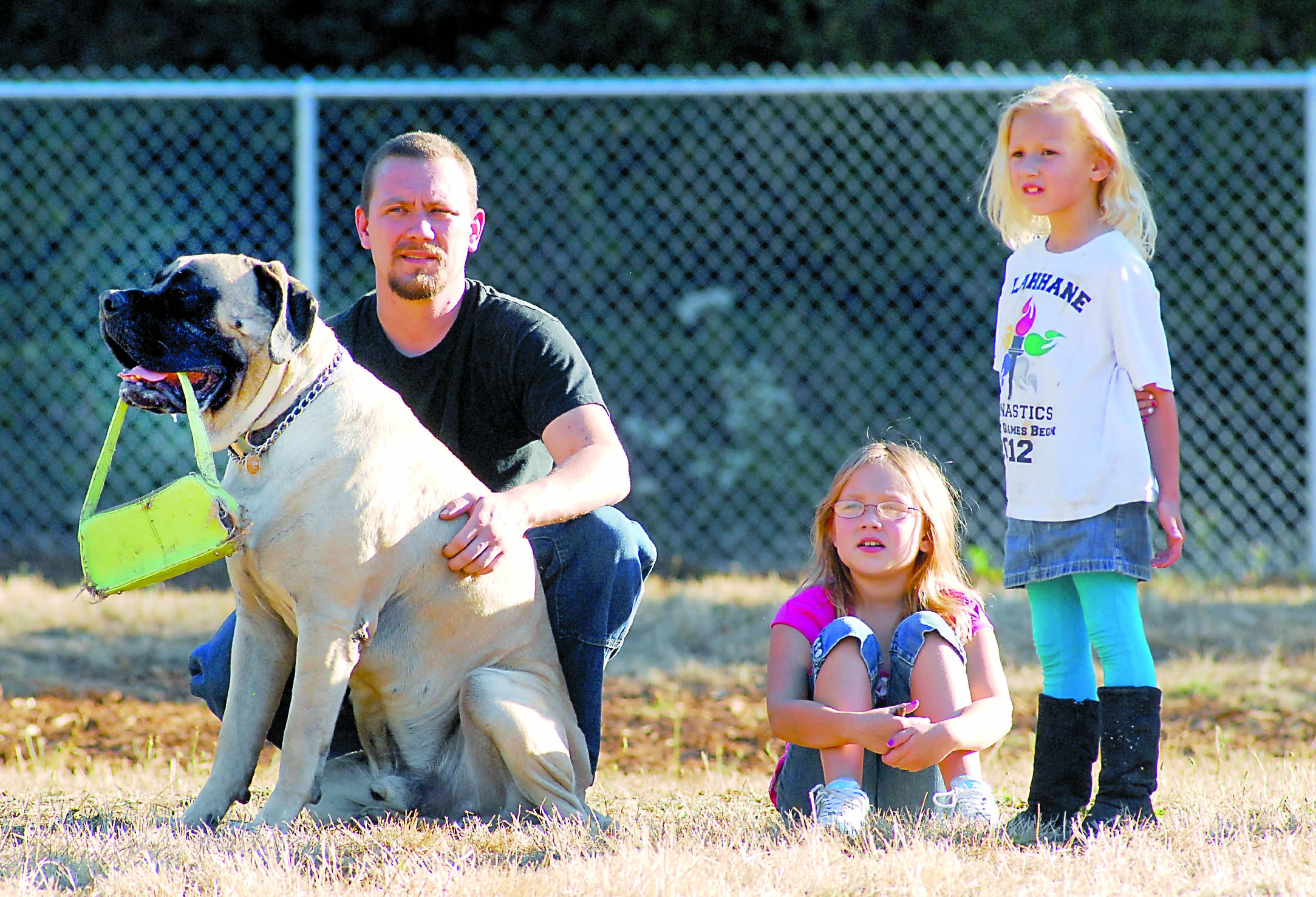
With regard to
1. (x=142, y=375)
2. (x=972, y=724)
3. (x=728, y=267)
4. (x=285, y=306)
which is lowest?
(x=972, y=724)

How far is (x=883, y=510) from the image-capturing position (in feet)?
10.6

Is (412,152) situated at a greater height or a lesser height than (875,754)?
greater

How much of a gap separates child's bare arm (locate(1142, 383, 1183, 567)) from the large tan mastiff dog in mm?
1391

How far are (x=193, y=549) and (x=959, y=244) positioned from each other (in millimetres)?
5669

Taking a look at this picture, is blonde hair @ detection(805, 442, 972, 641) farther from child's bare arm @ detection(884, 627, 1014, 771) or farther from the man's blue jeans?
the man's blue jeans

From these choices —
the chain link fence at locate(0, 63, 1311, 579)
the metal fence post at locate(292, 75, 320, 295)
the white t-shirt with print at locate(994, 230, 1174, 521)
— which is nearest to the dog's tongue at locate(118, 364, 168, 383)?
the white t-shirt with print at locate(994, 230, 1174, 521)

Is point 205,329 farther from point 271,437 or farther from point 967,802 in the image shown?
point 967,802

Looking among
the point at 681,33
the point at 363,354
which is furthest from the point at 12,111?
the point at 363,354

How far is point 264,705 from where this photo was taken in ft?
9.97

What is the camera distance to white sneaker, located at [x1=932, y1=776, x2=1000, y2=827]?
3014 mm

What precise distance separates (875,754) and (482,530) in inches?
40.5

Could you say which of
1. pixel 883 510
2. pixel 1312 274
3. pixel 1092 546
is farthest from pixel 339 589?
pixel 1312 274

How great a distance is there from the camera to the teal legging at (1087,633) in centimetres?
304

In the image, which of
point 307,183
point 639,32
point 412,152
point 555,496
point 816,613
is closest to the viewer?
point 555,496
